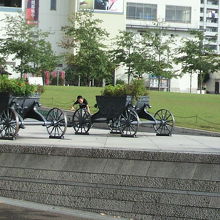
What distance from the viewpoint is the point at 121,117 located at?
15.4m

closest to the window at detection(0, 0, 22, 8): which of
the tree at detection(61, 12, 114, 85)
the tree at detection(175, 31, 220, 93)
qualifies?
the tree at detection(61, 12, 114, 85)

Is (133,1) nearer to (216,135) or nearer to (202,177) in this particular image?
(216,135)

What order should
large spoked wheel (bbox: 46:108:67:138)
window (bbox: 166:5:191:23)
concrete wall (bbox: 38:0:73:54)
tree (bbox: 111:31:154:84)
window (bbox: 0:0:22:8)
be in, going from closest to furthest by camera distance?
large spoked wheel (bbox: 46:108:67:138) < tree (bbox: 111:31:154:84) < window (bbox: 0:0:22:8) < concrete wall (bbox: 38:0:73:54) < window (bbox: 166:5:191:23)

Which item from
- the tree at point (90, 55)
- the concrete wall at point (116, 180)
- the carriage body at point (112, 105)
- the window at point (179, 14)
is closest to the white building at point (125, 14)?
the window at point (179, 14)

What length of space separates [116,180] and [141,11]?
9311 cm

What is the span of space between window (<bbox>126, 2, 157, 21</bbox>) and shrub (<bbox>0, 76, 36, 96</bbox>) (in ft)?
284

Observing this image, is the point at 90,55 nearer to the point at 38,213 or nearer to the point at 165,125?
the point at 165,125

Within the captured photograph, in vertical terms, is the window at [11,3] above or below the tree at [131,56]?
above

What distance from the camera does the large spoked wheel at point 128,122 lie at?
15141 millimetres

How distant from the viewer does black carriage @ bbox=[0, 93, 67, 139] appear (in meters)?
12.6

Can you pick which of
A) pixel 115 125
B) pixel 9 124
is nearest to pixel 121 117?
pixel 115 125

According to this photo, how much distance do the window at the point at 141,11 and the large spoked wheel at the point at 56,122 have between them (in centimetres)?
8606

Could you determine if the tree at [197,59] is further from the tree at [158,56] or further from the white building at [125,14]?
the white building at [125,14]

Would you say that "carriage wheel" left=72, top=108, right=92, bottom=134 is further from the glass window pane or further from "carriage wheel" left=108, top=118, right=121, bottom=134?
the glass window pane
